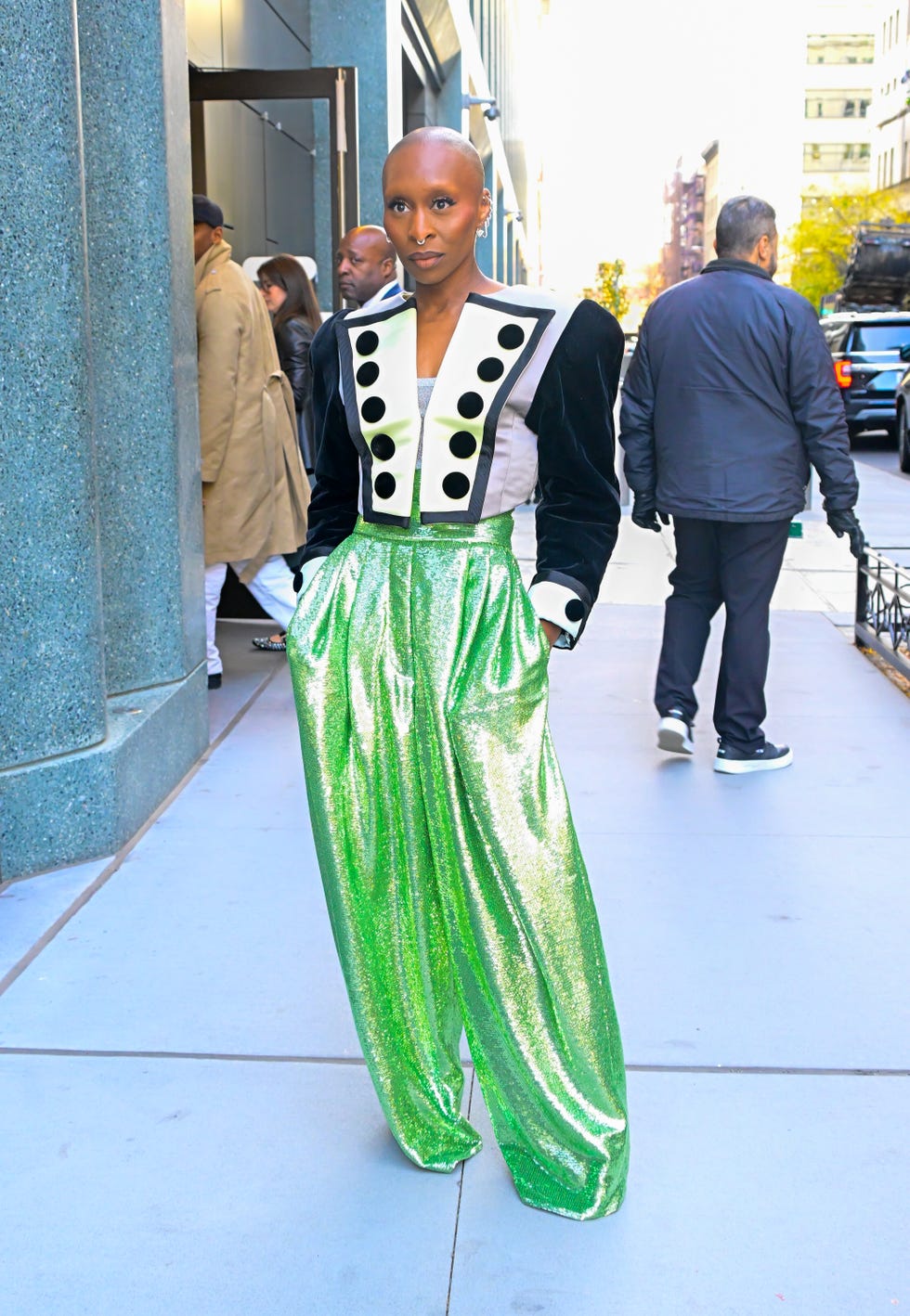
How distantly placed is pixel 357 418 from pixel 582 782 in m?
3.13

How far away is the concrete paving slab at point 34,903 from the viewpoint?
13.5 feet

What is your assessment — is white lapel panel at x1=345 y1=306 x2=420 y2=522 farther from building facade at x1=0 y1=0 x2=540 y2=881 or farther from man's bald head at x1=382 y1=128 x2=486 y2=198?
building facade at x1=0 y1=0 x2=540 y2=881

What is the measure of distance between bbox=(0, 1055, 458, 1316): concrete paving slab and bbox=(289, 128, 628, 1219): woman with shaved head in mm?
259

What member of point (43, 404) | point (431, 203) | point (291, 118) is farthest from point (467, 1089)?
point (291, 118)

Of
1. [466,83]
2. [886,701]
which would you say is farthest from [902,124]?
[886,701]

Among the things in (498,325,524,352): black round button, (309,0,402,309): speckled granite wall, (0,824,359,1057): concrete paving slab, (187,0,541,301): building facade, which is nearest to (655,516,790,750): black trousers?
(0,824,359,1057): concrete paving slab

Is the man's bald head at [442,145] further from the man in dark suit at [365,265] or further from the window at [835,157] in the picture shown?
the window at [835,157]

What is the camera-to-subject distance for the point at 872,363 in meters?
21.3

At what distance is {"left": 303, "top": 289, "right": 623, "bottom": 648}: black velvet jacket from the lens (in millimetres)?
2648

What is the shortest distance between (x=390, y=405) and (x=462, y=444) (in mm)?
147

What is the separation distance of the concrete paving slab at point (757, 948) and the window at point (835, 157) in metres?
125

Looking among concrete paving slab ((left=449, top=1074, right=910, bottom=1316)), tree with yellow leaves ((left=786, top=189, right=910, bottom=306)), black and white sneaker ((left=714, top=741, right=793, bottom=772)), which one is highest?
tree with yellow leaves ((left=786, top=189, right=910, bottom=306))

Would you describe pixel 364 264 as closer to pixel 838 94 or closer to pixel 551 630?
pixel 551 630

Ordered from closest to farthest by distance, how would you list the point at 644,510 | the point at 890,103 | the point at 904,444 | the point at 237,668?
the point at 644,510
the point at 237,668
the point at 904,444
the point at 890,103
